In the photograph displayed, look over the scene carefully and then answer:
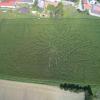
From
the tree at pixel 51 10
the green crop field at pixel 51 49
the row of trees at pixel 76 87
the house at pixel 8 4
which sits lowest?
the row of trees at pixel 76 87

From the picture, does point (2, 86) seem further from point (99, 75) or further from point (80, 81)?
point (99, 75)

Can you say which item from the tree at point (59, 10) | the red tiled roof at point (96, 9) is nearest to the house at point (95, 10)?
the red tiled roof at point (96, 9)

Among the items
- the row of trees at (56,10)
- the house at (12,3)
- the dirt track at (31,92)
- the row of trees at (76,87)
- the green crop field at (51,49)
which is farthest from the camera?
the house at (12,3)

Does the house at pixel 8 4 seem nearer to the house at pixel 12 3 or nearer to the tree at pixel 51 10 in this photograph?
the house at pixel 12 3

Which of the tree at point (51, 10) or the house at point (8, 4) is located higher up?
the house at point (8, 4)

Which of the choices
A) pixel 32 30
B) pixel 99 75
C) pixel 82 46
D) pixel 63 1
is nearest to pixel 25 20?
pixel 32 30

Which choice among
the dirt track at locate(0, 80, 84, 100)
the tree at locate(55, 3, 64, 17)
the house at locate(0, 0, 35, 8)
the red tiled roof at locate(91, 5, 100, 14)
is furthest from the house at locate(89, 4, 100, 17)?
the dirt track at locate(0, 80, 84, 100)
